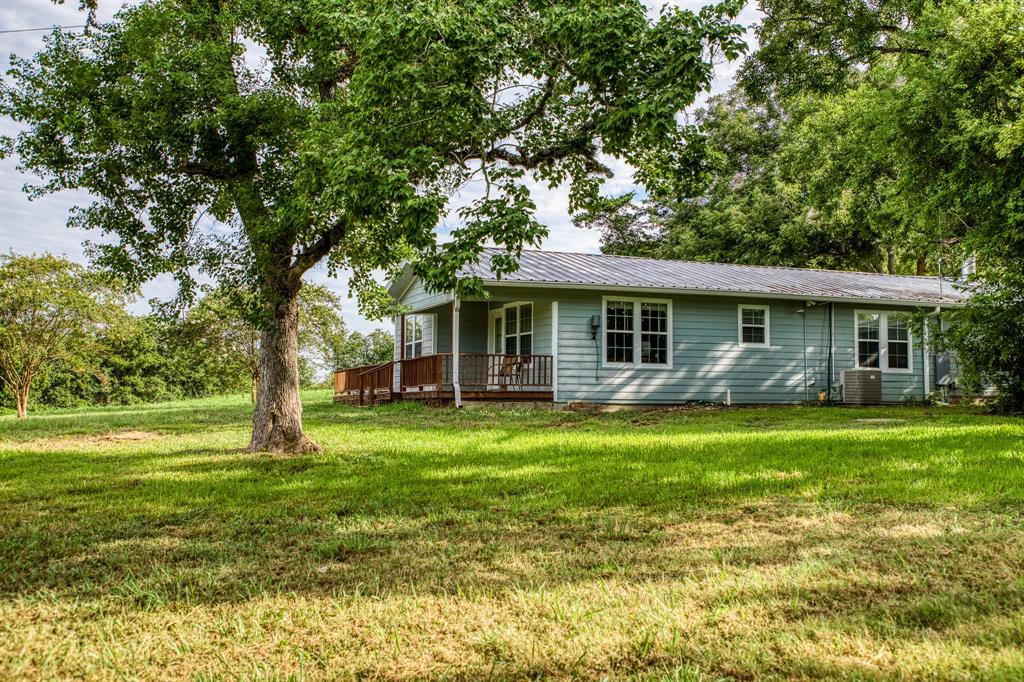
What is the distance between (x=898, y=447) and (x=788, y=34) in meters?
12.1

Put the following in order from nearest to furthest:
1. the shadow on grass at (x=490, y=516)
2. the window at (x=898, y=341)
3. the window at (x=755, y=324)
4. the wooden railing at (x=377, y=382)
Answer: the shadow on grass at (x=490, y=516) < the window at (x=755, y=324) < the window at (x=898, y=341) < the wooden railing at (x=377, y=382)

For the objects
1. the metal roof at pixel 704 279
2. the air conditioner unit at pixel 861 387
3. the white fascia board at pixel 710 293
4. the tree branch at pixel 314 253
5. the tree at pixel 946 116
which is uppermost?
the tree at pixel 946 116

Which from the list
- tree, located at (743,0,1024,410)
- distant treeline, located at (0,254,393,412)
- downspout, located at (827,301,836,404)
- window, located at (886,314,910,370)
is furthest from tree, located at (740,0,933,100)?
distant treeline, located at (0,254,393,412)

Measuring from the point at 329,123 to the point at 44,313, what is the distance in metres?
23.1

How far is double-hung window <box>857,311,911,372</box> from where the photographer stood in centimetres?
2008

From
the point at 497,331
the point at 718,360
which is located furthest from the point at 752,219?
the point at 497,331

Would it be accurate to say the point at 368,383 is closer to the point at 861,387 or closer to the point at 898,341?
the point at 861,387

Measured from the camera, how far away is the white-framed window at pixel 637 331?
60.1ft

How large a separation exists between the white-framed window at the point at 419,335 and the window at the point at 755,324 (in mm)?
8249

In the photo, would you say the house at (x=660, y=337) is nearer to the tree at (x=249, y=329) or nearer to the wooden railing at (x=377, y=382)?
the wooden railing at (x=377, y=382)

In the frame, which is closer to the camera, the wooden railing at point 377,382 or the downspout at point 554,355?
the downspout at point 554,355

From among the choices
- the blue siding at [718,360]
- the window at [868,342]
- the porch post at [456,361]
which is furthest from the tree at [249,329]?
the window at [868,342]

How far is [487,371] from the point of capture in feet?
60.4

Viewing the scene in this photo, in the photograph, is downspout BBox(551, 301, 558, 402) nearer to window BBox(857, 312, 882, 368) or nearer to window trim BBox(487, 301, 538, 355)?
window trim BBox(487, 301, 538, 355)
